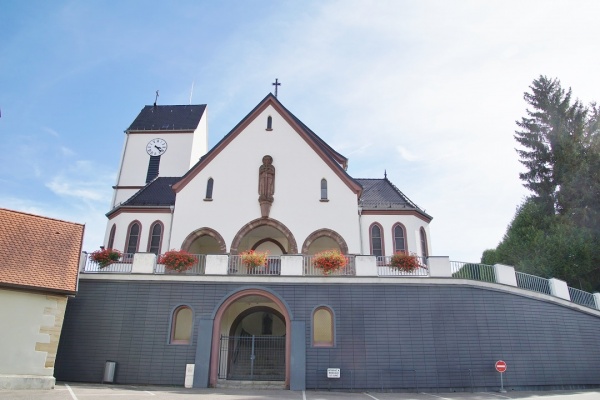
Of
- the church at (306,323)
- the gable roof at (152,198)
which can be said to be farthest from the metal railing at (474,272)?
the gable roof at (152,198)

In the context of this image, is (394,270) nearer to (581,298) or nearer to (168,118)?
(581,298)

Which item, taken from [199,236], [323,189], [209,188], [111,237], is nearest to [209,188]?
[209,188]

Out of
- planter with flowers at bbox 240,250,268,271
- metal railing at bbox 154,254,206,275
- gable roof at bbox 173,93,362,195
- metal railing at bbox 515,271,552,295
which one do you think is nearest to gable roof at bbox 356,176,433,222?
gable roof at bbox 173,93,362,195

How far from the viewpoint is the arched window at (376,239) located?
22.6m

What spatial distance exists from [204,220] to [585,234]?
24189 millimetres

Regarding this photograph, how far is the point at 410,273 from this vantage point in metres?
18.0

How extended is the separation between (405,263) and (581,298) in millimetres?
9187

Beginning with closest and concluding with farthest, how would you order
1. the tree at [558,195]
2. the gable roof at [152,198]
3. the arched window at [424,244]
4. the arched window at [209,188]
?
the arched window at [209,188], the arched window at [424,244], the gable roof at [152,198], the tree at [558,195]

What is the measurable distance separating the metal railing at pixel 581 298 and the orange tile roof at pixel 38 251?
21.1 metres

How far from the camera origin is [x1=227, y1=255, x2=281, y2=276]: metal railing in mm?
17922

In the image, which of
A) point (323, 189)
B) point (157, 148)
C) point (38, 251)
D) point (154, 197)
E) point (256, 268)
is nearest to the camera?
point (38, 251)

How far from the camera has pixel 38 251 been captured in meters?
15.1

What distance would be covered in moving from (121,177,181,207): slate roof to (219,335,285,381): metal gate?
1007 cm

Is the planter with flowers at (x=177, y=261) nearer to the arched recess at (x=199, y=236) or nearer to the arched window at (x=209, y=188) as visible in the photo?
the arched recess at (x=199, y=236)
